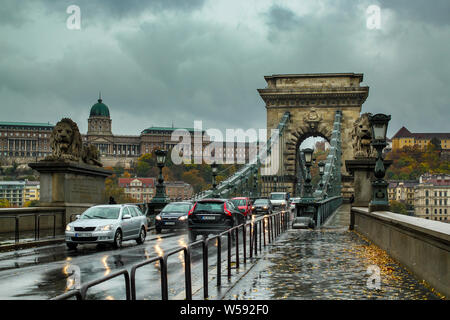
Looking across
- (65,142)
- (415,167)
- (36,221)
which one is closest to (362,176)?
(65,142)

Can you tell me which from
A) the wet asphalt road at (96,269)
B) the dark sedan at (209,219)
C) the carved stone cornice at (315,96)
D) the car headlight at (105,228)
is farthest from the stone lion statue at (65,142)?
the carved stone cornice at (315,96)

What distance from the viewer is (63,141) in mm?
23641

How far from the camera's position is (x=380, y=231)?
595 inches

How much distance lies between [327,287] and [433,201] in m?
17.1

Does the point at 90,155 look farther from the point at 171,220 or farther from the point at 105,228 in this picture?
the point at 105,228

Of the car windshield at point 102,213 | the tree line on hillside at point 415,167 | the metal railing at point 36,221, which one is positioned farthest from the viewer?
the tree line on hillside at point 415,167

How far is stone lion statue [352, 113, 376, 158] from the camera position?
23.5m

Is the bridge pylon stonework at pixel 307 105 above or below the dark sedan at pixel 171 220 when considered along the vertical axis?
above

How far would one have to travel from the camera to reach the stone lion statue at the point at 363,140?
23500 millimetres

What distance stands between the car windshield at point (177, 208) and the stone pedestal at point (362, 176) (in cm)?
748

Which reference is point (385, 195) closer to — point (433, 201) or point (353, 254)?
point (353, 254)

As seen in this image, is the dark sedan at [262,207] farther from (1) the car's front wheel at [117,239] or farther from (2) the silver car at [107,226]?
(1) the car's front wheel at [117,239]

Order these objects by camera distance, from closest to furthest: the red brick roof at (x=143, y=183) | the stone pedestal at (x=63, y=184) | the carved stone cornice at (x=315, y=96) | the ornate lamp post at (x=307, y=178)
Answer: the stone pedestal at (x=63, y=184) → the ornate lamp post at (x=307, y=178) → the carved stone cornice at (x=315, y=96) → the red brick roof at (x=143, y=183)
